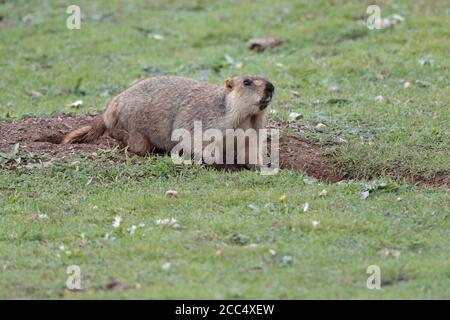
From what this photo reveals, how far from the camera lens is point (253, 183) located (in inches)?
361

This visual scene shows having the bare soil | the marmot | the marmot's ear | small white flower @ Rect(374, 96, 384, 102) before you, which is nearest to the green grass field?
small white flower @ Rect(374, 96, 384, 102)

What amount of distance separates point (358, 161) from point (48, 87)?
18.5 feet

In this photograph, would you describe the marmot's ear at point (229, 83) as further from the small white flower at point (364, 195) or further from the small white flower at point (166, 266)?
the small white flower at point (166, 266)

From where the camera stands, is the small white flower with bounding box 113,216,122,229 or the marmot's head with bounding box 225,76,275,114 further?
the marmot's head with bounding box 225,76,275,114

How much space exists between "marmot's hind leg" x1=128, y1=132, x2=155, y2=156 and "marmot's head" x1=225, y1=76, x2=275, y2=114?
1097mm

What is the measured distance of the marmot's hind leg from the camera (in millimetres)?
10141

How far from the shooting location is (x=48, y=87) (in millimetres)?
13695

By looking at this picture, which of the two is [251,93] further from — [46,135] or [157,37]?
[157,37]

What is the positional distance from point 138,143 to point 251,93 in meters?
1.43

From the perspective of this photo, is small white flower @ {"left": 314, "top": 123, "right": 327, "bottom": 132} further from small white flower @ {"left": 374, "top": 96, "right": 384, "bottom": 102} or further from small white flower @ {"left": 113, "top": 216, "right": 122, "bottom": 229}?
small white flower @ {"left": 113, "top": 216, "right": 122, "bottom": 229}

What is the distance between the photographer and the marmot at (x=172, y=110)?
955 cm

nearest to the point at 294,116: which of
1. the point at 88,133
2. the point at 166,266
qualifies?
the point at 88,133

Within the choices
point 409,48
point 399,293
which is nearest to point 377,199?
point 399,293
